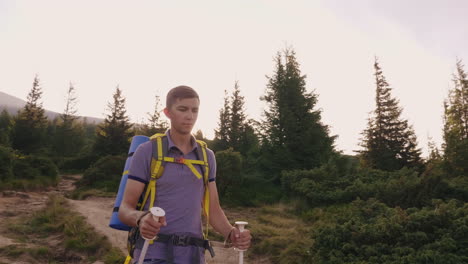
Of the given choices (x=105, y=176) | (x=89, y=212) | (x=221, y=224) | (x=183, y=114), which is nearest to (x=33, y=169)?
(x=105, y=176)

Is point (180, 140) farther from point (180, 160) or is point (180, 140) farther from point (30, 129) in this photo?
point (30, 129)

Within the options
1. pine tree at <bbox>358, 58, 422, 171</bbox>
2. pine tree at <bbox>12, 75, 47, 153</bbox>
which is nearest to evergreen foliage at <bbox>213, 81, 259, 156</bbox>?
pine tree at <bbox>358, 58, 422, 171</bbox>

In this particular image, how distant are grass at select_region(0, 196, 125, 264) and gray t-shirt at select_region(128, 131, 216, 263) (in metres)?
5.15

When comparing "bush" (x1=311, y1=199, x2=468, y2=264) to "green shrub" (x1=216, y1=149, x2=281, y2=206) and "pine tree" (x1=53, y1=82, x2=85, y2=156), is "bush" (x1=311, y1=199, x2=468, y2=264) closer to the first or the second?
"green shrub" (x1=216, y1=149, x2=281, y2=206)

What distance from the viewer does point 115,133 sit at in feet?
109

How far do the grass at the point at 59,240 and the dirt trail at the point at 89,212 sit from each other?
0.28 metres

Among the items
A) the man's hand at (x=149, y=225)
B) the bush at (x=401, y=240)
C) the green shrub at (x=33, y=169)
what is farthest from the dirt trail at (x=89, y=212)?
the man's hand at (x=149, y=225)

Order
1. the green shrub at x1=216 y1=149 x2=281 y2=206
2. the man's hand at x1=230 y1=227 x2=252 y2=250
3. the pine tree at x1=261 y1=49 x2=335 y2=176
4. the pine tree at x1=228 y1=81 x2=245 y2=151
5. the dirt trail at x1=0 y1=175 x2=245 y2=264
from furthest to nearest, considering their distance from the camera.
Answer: the pine tree at x1=228 y1=81 x2=245 y2=151 < the pine tree at x1=261 y1=49 x2=335 y2=176 < the green shrub at x1=216 y1=149 x2=281 y2=206 < the dirt trail at x1=0 y1=175 x2=245 y2=264 < the man's hand at x1=230 y1=227 x2=252 y2=250

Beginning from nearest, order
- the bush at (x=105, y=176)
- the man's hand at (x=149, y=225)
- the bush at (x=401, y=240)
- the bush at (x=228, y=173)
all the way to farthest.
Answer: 1. the man's hand at (x=149, y=225)
2. the bush at (x=401, y=240)
3. the bush at (x=228, y=173)
4. the bush at (x=105, y=176)

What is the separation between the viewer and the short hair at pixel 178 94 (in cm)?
236

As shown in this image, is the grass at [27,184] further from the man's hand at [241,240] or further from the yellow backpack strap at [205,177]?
the man's hand at [241,240]

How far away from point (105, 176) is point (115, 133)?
48.0 ft

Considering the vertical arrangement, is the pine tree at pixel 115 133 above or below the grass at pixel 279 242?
above

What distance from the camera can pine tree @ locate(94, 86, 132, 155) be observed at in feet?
106
